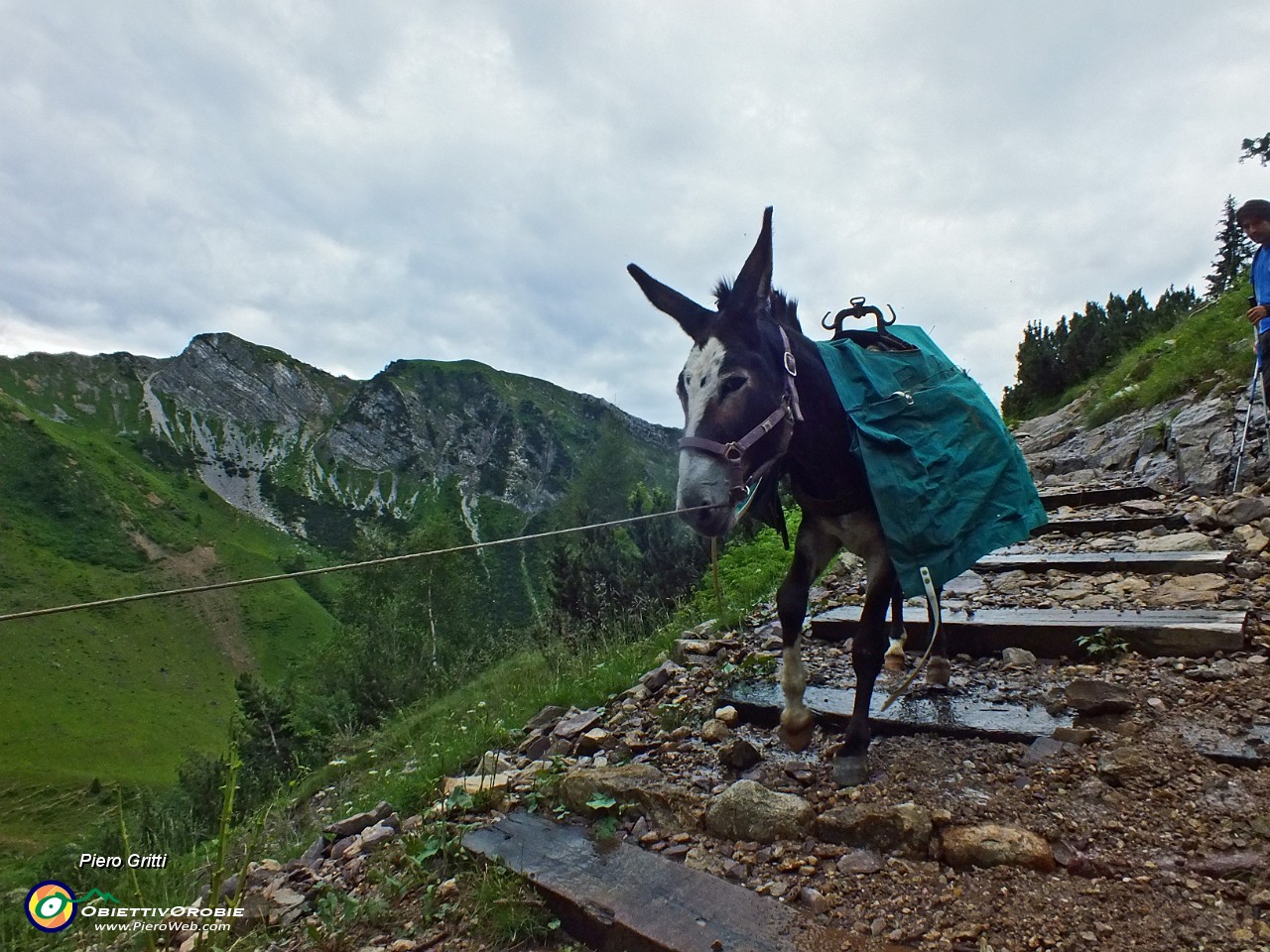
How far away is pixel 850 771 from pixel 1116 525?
241 inches

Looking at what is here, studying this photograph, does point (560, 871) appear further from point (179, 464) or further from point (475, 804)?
point (179, 464)

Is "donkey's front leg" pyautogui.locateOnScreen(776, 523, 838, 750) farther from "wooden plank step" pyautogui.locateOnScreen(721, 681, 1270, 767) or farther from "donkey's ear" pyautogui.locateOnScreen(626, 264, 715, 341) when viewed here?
"donkey's ear" pyautogui.locateOnScreen(626, 264, 715, 341)

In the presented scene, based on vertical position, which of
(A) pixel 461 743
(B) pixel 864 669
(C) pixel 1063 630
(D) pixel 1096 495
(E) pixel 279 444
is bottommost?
(A) pixel 461 743

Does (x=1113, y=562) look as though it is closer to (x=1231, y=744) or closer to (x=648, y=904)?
(x=1231, y=744)

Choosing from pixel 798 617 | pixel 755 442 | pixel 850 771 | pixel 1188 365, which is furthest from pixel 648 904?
pixel 1188 365

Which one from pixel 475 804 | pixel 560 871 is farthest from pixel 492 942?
pixel 475 804

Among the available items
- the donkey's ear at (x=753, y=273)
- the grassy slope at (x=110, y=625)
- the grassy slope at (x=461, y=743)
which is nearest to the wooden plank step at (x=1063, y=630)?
the grassy slope at (x=461, y=743)

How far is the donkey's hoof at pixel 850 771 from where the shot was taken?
3211 millimetres

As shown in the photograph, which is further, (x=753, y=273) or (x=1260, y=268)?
(x=1260, y=268)

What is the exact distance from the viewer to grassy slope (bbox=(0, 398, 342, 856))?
57.1 meters

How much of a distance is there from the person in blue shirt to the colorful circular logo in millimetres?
10226

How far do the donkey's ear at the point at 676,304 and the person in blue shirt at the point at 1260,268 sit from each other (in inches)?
249

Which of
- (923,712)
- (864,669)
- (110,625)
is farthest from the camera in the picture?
(110,625)

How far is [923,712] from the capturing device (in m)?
3.85
